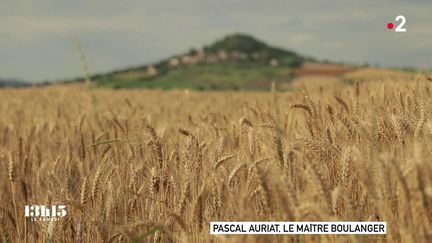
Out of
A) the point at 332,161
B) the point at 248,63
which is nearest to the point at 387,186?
the point at 332,161

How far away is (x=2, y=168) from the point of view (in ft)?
11.6

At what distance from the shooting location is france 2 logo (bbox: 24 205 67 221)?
2.02 meters

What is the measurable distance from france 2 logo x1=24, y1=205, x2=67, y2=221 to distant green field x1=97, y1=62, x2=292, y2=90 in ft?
144

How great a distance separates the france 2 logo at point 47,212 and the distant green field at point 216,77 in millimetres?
44042

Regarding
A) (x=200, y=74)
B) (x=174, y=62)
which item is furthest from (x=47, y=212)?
(x=174, y=62)

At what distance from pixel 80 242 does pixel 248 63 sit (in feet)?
214

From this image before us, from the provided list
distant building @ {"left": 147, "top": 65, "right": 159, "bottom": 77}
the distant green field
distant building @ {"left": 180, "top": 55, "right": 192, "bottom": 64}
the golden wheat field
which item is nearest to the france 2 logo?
the golden wheat field

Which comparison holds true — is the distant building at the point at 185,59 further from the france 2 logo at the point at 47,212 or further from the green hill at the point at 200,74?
the france 2 logo at the point at 47,212

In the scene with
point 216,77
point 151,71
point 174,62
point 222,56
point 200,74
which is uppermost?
point 222,56

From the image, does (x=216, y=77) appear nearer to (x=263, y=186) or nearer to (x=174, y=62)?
(x=174, y=62)

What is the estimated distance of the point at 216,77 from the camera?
180 feet

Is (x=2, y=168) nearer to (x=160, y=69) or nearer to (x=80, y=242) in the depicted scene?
(x=80, y=242)

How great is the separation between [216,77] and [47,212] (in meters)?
52.8
